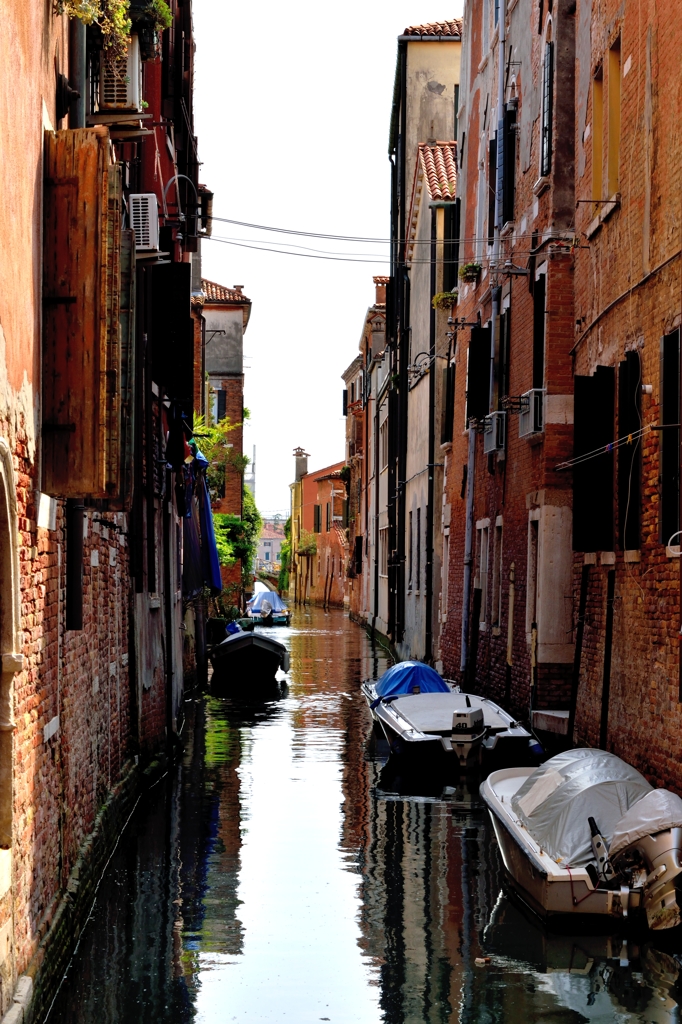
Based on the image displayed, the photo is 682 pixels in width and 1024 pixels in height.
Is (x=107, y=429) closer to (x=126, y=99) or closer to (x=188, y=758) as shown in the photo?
(x=126, y=99)

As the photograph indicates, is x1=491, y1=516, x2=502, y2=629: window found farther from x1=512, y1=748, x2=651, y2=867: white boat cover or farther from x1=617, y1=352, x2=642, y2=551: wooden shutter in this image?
x1=512, y1=748, x2=651, y2=867: white boat cover

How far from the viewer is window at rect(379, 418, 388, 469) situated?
4009cm

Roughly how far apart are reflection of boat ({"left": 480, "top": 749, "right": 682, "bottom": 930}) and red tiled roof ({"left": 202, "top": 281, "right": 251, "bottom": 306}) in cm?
3579

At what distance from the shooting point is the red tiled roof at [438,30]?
1202 inches

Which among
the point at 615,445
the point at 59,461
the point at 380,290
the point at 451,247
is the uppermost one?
the point at 380,290

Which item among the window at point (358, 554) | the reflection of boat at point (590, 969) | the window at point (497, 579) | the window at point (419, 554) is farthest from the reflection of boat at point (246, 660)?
the window at point (358, 554)

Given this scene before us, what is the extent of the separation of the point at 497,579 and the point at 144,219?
849 cm

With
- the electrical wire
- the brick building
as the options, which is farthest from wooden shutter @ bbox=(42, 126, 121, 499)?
the electrical wire

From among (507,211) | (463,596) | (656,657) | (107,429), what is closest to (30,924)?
(107,429)

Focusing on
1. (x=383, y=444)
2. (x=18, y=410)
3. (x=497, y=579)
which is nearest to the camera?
(x=18, y=410)

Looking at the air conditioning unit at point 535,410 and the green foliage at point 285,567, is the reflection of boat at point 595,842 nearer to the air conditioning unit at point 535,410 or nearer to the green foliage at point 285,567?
the air conditioning unit at point 535,410

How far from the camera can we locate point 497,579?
18797mm

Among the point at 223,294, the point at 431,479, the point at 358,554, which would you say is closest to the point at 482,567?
the point at 431,479

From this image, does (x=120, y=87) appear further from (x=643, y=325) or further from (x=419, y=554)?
(x=419, y=554)
